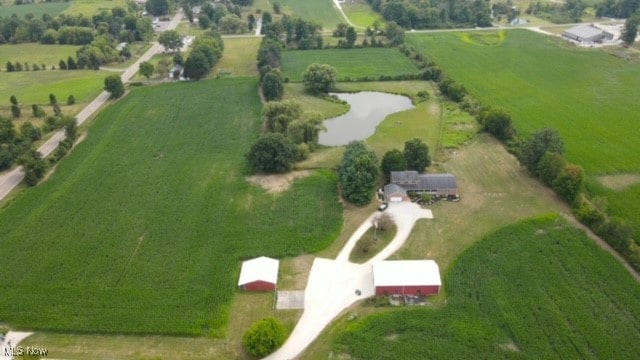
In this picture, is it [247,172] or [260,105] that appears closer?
[247,172]

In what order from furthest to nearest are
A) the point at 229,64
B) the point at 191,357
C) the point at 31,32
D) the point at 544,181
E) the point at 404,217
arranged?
the point at 31,32 → the point at 229,64 → the point at 544,181 → the point at 404,217 → the point at 191,357

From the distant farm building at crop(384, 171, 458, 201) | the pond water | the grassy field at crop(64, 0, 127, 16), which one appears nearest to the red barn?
the distant farm building at crop(384, 171, 458, 201)

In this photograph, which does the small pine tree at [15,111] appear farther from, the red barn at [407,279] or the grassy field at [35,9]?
the grassy field at [35,9]

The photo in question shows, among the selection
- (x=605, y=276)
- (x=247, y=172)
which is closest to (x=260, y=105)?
(x=247, y=172)

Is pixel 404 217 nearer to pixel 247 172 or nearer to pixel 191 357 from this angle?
pixel 247 172

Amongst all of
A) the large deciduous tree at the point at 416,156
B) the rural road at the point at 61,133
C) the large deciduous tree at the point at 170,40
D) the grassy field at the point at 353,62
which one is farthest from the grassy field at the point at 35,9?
the large deciduous tree at the point at 416,156

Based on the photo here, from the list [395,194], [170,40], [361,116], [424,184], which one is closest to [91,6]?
[170,40]
